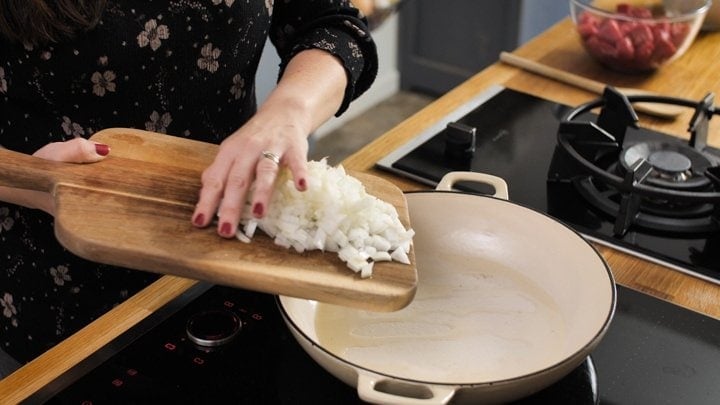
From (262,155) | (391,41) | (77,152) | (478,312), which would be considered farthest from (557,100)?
(391,41)

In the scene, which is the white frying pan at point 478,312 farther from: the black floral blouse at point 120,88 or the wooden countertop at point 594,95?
the black floral blouse at point 120,88

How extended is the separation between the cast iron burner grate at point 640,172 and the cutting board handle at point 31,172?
Result: 57 cm

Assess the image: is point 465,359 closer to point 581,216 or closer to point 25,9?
point 581,216

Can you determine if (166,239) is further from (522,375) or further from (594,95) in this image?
(594,95)

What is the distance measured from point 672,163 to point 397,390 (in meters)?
0.55

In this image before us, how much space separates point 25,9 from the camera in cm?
87

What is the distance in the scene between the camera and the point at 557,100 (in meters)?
1.31

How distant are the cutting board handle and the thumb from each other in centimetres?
1

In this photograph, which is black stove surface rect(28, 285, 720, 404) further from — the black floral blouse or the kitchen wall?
the kitchen wall

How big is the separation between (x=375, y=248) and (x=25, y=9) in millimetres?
447

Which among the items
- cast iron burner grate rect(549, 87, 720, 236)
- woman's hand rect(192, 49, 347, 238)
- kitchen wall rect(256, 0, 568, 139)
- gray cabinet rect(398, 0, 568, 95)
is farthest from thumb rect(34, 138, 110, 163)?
gray cabinet rect(398, 0, 568, 95)

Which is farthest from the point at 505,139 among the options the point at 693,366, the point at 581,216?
the point at 693,366

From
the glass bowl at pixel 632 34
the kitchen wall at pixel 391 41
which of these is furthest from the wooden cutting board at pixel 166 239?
the kitchen wall at pixel 391 41

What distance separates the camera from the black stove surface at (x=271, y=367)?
73 centimetres
